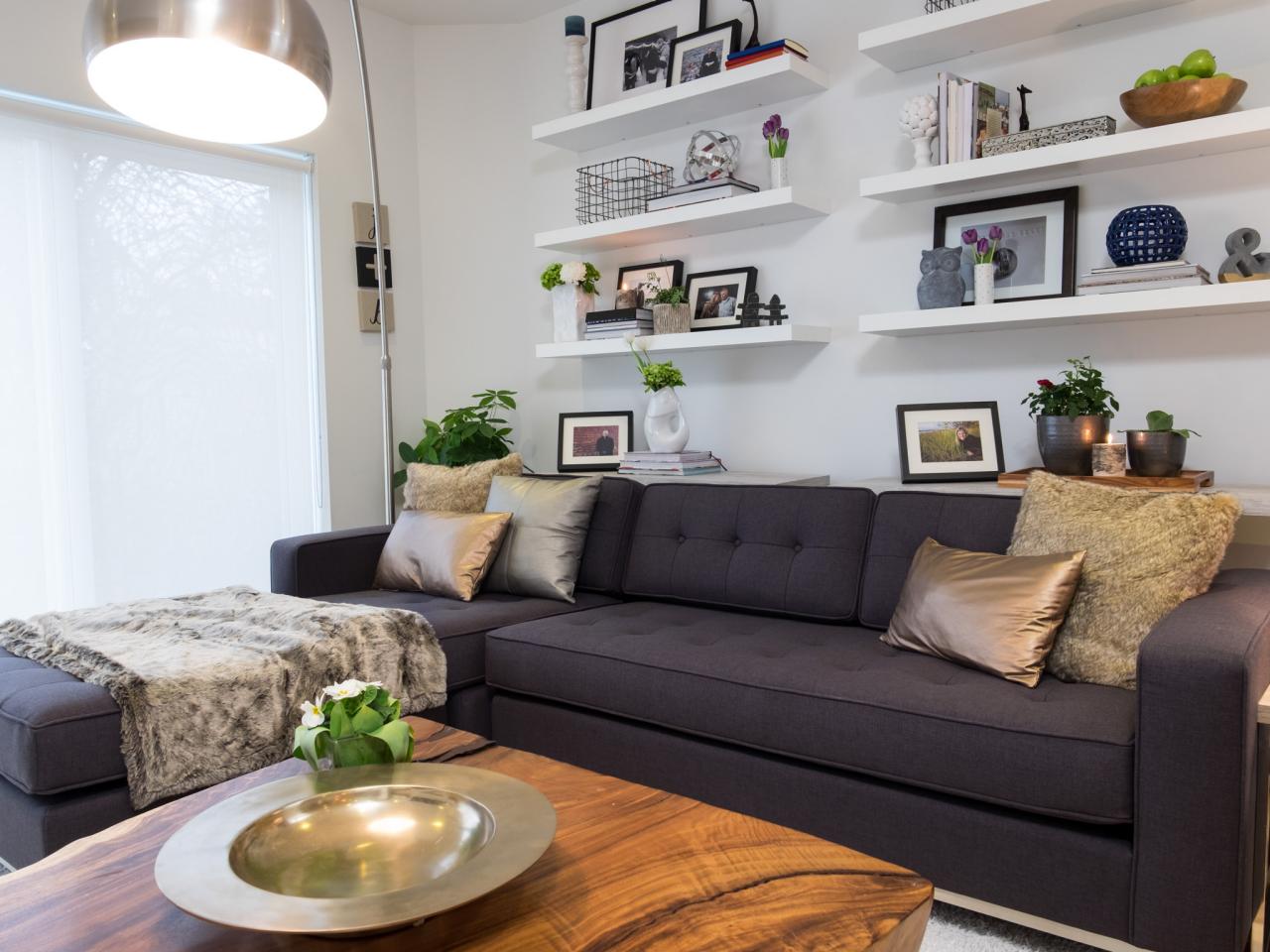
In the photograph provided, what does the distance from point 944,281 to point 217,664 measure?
2.19 m

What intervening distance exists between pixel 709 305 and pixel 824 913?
2.75m

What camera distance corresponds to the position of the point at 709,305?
3645 mm

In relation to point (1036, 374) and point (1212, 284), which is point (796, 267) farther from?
point (1212, 284)

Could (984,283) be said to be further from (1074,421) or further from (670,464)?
(670,464)

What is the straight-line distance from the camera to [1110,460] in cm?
250

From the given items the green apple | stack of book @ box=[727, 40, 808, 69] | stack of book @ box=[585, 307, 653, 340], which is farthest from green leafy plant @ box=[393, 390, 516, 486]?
the green apple

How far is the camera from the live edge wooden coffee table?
110cm

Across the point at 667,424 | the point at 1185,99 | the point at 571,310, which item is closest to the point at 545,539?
the point at 667,424

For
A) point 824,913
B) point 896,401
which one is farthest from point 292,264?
point 824,913

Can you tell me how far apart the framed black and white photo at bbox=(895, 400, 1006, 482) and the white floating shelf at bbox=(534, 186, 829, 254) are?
777mm

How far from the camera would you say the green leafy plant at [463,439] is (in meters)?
4.02

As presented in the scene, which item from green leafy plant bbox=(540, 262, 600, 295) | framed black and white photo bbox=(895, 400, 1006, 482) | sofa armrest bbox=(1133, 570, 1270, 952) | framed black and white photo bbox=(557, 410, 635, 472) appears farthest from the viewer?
framed black and white photo bbox=(557, 410, 635, 472)

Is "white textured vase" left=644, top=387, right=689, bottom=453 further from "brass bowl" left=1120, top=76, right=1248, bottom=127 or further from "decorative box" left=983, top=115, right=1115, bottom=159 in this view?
"brass bowl" left=1120, top=76, right=1248, bottom=127

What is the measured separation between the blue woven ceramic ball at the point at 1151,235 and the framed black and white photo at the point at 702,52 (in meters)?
1.50
